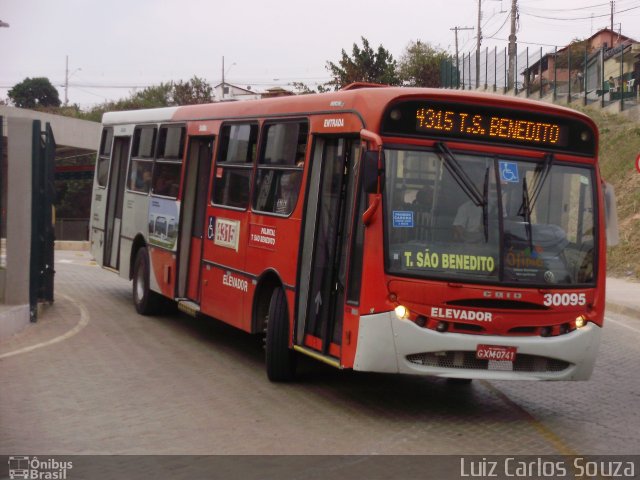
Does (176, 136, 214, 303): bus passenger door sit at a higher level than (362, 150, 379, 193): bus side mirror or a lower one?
lower

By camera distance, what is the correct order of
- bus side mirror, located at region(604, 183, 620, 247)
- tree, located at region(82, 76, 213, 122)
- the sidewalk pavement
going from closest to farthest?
bus side mirror, located at region(604, 183, 620, 247) < the sidewalk pavement < tree, located at region(82, 76, 213, 122)

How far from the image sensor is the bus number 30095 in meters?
9.02

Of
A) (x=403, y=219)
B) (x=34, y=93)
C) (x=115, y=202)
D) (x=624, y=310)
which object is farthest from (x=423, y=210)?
(x=34, y=93)

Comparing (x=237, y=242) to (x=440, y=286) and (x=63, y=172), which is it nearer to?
(x=440, y=286)

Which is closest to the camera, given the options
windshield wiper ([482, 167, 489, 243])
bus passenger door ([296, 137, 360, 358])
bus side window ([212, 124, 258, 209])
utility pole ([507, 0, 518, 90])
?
windshield wiper ([482, 167, 489, 243])

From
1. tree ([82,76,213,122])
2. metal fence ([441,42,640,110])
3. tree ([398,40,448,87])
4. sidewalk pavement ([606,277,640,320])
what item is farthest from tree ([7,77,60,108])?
sidewalk pavement ([606,277,640,320])

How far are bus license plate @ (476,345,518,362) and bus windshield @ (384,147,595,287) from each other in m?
0.58

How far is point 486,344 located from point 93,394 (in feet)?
12.8

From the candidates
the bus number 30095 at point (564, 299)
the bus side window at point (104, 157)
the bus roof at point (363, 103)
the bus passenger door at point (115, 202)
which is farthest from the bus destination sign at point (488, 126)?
the bus side window at point (104, 157)

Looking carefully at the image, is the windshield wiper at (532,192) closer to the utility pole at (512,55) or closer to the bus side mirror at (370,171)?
the bus side mirror at (370,171)

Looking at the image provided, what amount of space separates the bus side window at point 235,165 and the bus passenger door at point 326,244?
1752 mm

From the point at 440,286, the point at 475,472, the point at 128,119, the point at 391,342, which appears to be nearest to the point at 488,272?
the point at 440,286

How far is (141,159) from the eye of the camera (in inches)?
630

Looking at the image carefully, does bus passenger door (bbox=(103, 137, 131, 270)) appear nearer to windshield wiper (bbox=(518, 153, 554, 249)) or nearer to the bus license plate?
windshield wiper (bbox=(518, 153, 554, 249))
